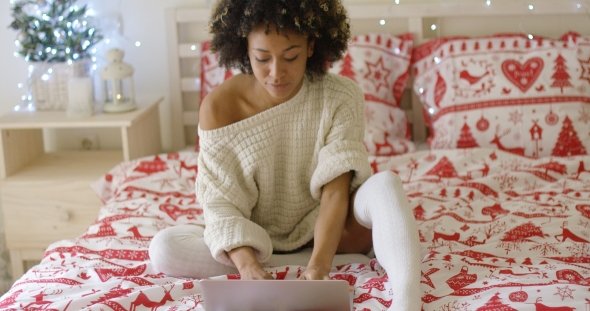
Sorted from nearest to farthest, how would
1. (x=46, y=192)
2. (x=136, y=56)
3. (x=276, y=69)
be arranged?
(x=276, y=69) → (x=46, y=192) → (x=136, y=56)

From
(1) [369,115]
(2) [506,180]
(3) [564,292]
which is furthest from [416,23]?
(3) [564,292]

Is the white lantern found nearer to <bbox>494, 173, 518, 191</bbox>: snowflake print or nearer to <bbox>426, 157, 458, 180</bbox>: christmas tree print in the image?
<bbox>426, 157, 458, 180</bbox>: christmas tree print

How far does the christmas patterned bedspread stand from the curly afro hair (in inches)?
18.5

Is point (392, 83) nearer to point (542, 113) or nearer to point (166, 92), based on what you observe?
point (542, 113)

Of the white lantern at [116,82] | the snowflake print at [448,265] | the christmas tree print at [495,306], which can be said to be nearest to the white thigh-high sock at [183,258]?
the snowflake print at [448,265]

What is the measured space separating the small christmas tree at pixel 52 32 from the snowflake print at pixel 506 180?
1475mm

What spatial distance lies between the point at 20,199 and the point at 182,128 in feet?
2.14

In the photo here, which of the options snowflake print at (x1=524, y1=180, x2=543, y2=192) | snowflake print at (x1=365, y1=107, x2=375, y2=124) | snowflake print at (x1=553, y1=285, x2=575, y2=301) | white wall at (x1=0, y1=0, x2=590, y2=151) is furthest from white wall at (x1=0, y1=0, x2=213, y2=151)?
snowflake print at (x1=553, y1=285, x2=575, y2=301)

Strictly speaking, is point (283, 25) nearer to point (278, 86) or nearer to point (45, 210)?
point (278, 86)

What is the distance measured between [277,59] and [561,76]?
124 centimetres

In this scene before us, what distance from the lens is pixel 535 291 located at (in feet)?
4.19

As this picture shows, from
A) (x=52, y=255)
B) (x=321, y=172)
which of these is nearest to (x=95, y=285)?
(x=52, y=255)

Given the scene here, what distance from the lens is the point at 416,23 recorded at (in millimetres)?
2615

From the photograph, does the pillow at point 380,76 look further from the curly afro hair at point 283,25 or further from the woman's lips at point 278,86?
the woman's lips at point 278,86
